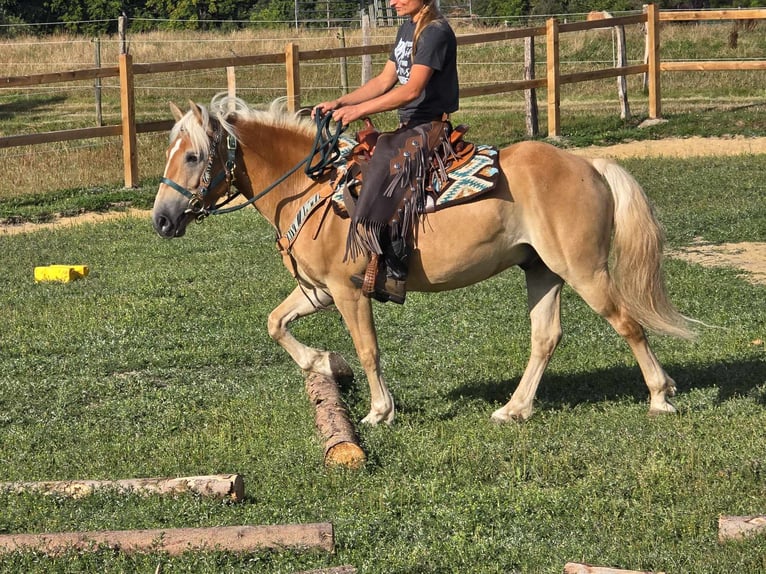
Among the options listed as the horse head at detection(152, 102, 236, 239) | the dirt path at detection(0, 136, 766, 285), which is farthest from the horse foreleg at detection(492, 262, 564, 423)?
the dirt path at detection(0, 136, 766, 285)

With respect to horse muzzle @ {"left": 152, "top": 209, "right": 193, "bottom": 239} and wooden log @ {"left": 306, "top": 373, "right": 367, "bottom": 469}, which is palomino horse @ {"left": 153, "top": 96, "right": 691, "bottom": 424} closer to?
horse muzzle @ {"left": 152, "top": 209, "right": 193, "bottom": 239}

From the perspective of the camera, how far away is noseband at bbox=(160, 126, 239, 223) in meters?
7.09

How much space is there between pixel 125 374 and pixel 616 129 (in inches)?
563

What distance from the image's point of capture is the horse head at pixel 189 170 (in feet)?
23.1

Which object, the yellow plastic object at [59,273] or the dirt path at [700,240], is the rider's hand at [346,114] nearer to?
the dirt path at [700,240]

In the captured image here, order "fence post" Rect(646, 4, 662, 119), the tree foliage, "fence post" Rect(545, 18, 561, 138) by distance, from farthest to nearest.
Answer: the tree foliage → "fence post" Rect(646, 4, 662, 119) → "fence post" Rect(545, 18, 561, 138)

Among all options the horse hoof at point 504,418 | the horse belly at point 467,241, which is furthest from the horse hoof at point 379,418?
the horse belly at point 467,241

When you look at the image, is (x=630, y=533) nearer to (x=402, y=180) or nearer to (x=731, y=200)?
(x=402, y=180)

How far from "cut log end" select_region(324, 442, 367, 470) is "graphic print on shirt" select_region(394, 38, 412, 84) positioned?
2257 millimetres

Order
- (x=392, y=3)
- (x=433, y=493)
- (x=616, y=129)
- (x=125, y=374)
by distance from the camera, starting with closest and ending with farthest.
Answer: (x=433, y=493) < (x=392, y=3) < (x=125, y=374) < (x=616, y=129)

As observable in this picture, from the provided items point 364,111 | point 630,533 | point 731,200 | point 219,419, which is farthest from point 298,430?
point 731,200

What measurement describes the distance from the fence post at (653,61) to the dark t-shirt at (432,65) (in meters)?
15.1

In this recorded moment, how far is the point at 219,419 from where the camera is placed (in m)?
7.61

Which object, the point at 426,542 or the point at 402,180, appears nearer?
the point at 426,542
